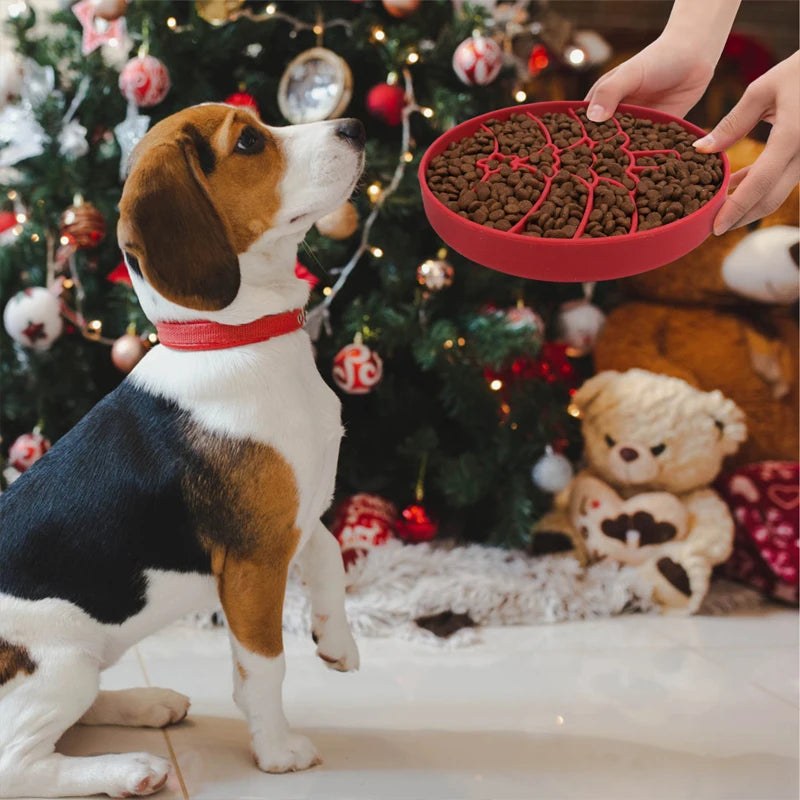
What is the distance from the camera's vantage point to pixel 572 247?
3.43 ft

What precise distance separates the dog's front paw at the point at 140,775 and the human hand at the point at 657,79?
103 centimetres

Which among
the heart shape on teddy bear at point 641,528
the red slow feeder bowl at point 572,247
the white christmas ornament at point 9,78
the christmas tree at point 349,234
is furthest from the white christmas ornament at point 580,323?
the white christmas ornament at point 9,78

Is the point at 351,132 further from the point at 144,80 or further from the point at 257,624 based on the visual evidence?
the point at 144,80

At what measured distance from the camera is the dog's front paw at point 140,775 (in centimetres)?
120

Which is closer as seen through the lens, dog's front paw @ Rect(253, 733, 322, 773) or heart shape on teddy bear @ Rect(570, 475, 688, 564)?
dog's front paw @ Rect(253, 733, 322, 773)

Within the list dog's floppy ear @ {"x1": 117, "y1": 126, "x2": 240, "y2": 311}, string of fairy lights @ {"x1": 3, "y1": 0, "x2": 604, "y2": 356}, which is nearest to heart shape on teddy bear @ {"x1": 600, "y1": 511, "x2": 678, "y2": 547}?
string of fairy lights @ {"x1": 3, "y1": 0, "x2": 604, "y2": 356}

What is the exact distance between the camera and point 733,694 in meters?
1.57

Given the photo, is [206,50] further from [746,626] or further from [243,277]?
[746,626]

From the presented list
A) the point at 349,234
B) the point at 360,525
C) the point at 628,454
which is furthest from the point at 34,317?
the point at 628,454

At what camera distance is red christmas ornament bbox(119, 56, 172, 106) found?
73.9 inches

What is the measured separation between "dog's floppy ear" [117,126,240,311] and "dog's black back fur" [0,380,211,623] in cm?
17

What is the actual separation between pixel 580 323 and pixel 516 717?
0.98m

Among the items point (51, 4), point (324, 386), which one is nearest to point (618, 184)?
point (324, 386)

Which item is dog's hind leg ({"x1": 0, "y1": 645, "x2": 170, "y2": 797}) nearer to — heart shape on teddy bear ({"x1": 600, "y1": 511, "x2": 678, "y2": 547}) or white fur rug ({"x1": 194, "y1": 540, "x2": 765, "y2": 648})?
white fur rug ({"x1": 194, "y1": 540, "x2": 765, "y2": 648})
